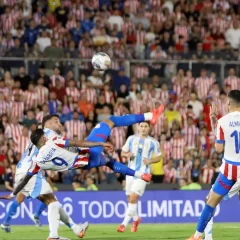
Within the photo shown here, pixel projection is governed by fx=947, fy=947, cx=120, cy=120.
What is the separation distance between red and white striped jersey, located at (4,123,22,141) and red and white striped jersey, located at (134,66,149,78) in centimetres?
416

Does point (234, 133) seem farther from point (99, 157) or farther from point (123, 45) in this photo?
point (123, 45)

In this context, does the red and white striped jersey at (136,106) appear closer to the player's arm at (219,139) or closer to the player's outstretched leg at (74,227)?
the player's outstretched leg at (74,227)

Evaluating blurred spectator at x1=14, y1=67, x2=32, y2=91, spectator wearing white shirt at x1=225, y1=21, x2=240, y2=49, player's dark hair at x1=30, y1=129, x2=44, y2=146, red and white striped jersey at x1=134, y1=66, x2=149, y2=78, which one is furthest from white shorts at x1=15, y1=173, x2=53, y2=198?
spectator wearing white shirt at x1=225, y1=21, x2=240, y2=49

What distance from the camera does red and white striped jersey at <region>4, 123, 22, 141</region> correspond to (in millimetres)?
22952

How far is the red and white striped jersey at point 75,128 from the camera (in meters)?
23.5

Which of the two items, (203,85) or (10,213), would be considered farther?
(203,85)

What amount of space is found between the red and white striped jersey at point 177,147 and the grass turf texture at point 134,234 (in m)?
3.93

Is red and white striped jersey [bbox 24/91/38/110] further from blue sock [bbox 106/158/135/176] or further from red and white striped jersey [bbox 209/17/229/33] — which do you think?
blue sock [bbox 106/158/135/176]

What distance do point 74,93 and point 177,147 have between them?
3.11m

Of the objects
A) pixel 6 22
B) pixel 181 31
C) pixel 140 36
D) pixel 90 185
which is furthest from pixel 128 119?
pixel 181 31

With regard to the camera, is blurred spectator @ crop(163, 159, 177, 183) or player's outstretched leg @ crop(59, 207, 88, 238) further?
blurred spectator @ crop(163, 159, 177, 183)

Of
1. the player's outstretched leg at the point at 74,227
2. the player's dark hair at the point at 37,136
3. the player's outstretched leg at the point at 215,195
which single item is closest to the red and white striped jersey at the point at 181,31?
the player's outstretched leg at the point at 74,227

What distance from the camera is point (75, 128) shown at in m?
23.5

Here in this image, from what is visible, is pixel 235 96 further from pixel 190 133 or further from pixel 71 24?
pixel 71 24
